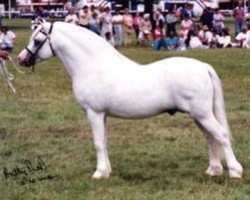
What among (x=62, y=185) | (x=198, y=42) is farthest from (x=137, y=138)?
(x=198, y=42)

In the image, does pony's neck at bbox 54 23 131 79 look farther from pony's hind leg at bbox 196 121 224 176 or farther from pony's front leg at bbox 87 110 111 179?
pony's hind leg at bbox 196 121 224 176

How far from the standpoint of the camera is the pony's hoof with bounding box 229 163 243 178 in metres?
8.33

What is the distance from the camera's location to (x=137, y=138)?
1134cm

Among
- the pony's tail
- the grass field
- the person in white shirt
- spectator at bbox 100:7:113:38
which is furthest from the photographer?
spectator at bbox 100:7:113:38

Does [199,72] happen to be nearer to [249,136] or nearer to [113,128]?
[249,136]

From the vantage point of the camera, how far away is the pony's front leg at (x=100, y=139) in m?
8.46

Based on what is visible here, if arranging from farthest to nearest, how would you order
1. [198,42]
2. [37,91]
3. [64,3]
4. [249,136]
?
1. [64,3]
2. [198,42]
3. [37,91]
4. [249,136]

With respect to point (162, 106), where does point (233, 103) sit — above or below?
below

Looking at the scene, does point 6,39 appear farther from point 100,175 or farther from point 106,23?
point 100,175

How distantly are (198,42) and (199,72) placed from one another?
2355 centimetres

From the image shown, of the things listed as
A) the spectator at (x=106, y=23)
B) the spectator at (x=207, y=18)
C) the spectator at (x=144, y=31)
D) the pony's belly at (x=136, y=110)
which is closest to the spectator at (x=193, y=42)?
the spectator at (x=144, y=31)
